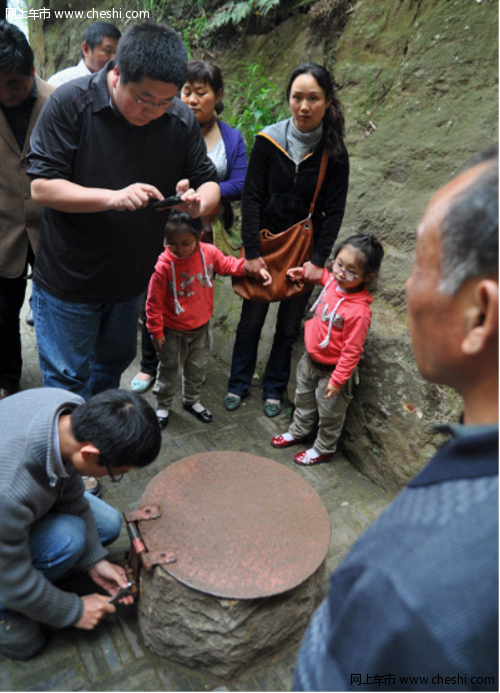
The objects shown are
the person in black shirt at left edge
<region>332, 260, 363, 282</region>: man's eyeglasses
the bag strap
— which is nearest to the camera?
the person in black shirt at left edge

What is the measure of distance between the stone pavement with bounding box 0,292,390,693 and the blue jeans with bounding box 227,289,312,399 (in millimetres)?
173

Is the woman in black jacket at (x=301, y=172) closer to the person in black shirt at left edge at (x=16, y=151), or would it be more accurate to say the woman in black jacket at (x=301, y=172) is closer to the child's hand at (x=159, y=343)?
the child's hand at (x=159, y=343)

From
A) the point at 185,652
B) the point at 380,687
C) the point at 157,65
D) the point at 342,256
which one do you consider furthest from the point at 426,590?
the point at 342,256

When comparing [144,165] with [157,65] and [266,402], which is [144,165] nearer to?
[157,65]

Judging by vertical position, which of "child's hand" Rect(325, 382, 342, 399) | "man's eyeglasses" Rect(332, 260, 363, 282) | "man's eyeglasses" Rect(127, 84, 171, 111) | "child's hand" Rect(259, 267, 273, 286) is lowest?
"child's hand" Rect(325, 382, 342, 399)

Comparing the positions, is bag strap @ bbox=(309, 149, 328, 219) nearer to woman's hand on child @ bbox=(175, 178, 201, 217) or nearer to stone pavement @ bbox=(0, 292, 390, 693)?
woman's hand on child @ bbox=(175, 178, 201, 217)

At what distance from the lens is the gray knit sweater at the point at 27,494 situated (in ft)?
5.19

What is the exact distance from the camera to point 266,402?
3564 millimetres

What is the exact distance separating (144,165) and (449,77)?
2.51 m

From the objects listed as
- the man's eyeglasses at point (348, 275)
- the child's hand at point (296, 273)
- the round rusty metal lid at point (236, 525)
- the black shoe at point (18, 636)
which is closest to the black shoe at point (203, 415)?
the round rusty metal lid at point (236, 525)

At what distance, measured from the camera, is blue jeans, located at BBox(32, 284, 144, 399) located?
2.31 metres

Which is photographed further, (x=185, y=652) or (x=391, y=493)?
(x=391, y=493)

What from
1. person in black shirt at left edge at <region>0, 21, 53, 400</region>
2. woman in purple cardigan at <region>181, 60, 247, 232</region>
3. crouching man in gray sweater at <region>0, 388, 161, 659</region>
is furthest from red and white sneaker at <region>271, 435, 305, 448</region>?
person in black shirt at left edge at <region>0, 21, 53, 400</region>

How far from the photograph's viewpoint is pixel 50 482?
166 cm
